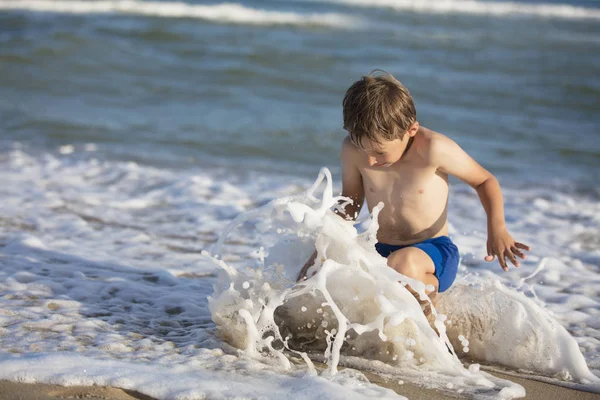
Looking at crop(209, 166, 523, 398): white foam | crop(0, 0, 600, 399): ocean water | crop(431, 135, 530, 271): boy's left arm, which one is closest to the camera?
crop(209, 166, 523, 398): white foam

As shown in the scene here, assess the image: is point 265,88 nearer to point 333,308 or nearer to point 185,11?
point 333,308

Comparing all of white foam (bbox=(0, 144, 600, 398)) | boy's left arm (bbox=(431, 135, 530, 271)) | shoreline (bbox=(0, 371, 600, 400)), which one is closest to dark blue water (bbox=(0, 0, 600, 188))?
white foam (bbox=(0, 144, 600, 398))

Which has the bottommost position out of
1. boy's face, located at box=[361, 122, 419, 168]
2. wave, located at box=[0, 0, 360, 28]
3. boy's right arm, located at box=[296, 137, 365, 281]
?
boy's right arm, located at box=[296, 137, 365, 281]

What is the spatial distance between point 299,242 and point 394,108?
0.74 m

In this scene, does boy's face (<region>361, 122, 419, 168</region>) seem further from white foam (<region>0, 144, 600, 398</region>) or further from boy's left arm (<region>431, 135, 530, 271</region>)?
white foam (<region>0, 144, 600, 398</region>)

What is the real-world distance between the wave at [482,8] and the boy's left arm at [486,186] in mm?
27022

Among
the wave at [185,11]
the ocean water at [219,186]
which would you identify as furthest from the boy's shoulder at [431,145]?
the wave at [185,11]

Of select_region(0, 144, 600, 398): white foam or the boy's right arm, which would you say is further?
the boy's right arm

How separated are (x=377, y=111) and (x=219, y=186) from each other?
3505 mm

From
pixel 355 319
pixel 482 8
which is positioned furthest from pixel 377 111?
pixel 482 8

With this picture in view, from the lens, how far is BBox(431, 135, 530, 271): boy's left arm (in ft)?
10.9

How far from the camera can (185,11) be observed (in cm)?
2161

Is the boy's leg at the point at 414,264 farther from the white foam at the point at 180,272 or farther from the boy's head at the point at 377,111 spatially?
the boy's head at the point at 377,111

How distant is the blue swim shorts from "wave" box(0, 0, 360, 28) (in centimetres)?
1785
